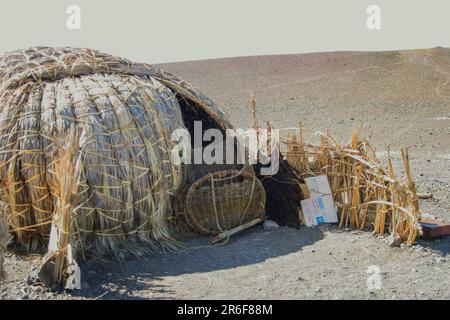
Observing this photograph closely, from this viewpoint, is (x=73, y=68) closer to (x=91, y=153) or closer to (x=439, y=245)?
(x=91, y=153)

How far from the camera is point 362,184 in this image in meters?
6.32

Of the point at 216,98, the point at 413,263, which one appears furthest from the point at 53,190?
the point at 216,98

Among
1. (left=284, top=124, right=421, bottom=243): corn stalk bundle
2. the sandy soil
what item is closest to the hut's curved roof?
(left=284, top=124, right=421, bottom=243): corn stalk bundle

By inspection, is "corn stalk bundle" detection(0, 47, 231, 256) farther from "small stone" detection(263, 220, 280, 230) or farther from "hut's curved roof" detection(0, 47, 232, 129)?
"small stone" detection(263, 220, 280, 230)

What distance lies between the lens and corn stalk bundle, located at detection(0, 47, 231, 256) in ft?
17.7

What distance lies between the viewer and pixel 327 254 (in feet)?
18.4

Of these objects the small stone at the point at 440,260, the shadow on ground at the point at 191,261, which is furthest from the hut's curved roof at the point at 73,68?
the small stone at the point at 440,260

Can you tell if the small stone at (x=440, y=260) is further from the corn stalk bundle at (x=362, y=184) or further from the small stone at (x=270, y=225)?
the small stone at (x=270, y=225)

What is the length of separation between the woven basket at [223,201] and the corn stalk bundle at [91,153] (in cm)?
24

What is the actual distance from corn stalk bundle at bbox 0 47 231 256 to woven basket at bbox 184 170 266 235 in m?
0.24

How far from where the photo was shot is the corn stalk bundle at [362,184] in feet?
18.7

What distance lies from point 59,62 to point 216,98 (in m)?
14.7

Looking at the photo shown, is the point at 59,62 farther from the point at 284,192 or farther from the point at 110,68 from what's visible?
the point at 284,192

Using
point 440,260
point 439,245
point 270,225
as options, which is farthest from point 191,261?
point 439,245
